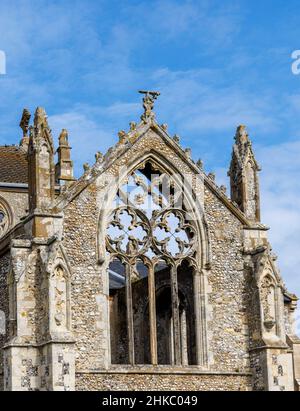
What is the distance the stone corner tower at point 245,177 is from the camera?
35.8m

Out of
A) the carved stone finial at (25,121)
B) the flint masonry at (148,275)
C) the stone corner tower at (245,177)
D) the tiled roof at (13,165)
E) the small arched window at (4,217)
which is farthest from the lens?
the carved stone finial at (25,121)

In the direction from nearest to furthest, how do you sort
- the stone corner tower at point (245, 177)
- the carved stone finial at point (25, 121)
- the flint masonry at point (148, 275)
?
1. the flint masonry at point (148, 275)
2. the stone corner tower at point (245, 177)
3. the carved stone finial at point (25, 121)

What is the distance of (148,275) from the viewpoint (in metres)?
34.1

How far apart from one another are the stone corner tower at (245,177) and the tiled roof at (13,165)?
13.3 m

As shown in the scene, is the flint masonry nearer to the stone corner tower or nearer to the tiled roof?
the stone corner tower

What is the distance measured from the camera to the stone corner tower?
3584 cm

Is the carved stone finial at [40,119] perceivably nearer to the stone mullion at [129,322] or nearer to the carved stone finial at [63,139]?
the stone mullion at [129,322]

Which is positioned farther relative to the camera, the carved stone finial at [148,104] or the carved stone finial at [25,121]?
the carved stone finial at [25,121]

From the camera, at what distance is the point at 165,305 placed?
37.1 meters

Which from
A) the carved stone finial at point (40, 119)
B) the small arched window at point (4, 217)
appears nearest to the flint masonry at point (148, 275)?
the carved stone finial at point (40, 119)

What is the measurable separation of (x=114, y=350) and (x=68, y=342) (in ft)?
19.2
